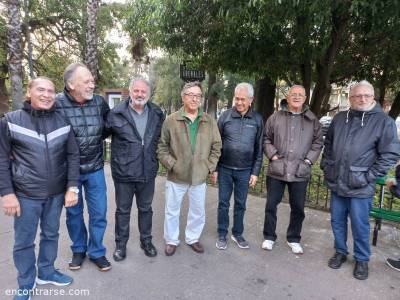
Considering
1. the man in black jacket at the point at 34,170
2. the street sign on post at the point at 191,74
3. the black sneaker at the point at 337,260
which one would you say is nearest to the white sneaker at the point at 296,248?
the black sneaker at the point at 337,260

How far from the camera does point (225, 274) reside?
10.3ft

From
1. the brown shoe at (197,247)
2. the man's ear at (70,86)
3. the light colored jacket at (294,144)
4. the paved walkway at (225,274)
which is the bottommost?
the paved walkway at (225,274)

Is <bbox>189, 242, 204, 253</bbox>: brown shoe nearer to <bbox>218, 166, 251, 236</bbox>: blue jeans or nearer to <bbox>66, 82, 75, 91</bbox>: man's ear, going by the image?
<bbox>218, 166, 251, 236</bbox>: blue jeans

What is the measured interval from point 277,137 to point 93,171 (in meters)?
1.99

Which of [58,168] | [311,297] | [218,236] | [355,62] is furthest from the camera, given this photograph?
[355,62]

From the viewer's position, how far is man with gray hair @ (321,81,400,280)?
2977 mm

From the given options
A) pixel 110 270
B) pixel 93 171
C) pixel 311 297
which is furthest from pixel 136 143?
pixel 311 297

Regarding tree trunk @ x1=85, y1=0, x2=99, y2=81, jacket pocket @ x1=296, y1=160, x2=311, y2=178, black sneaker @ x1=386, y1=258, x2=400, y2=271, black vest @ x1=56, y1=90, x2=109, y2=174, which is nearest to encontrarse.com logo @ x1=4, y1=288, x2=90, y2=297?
black vest @ x1=56, y1=90, x2=109, y2=174

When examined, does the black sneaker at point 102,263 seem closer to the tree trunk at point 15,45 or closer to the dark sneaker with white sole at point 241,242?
the dark sneaker with white sole at point 241,242

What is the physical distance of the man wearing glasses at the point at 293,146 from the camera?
134 inches

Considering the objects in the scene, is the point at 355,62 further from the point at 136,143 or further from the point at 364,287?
the point at 136,143

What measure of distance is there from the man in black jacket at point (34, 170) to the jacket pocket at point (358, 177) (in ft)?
8.46

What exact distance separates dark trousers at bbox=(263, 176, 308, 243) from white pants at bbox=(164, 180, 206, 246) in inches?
31.1

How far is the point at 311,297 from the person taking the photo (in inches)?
111
